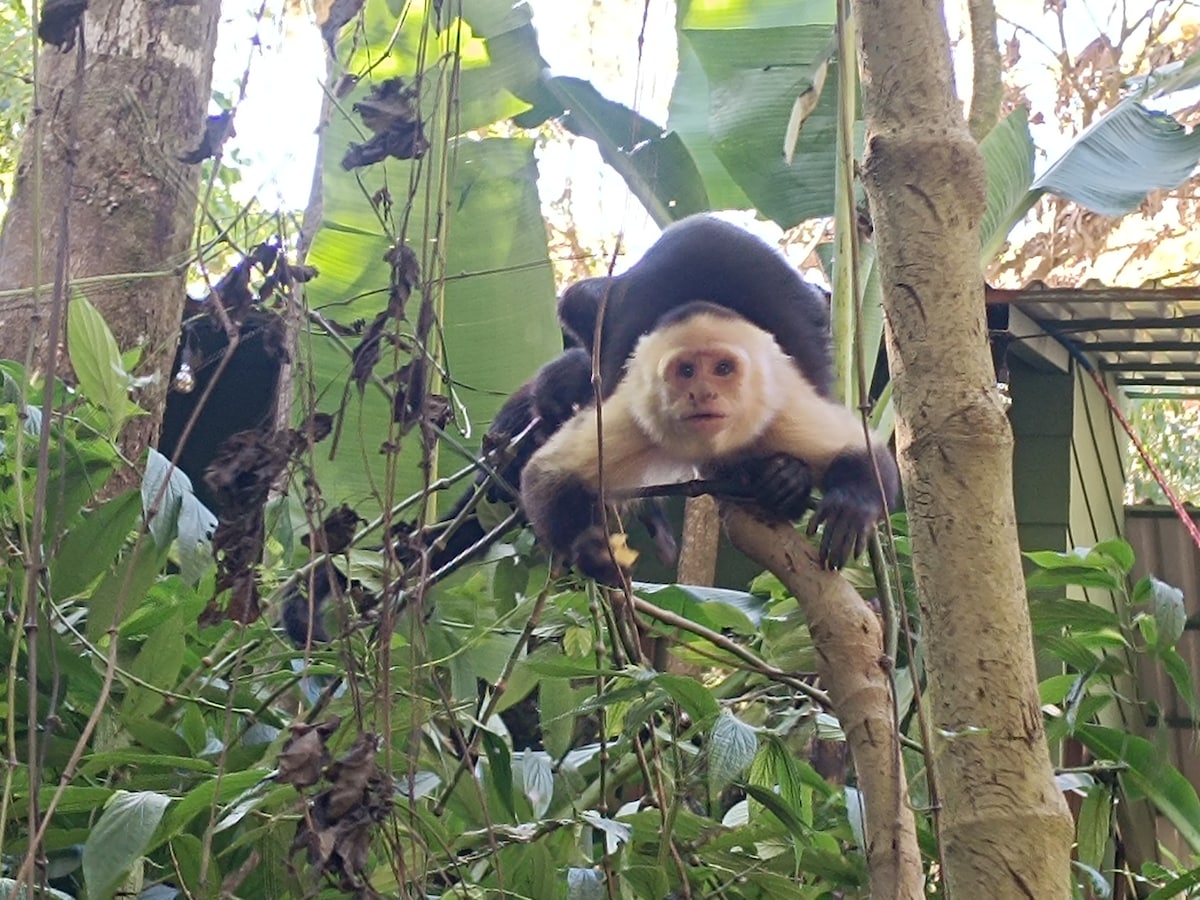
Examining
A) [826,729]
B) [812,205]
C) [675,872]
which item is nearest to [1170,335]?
[812,205]

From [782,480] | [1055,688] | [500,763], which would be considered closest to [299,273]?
[500,763]

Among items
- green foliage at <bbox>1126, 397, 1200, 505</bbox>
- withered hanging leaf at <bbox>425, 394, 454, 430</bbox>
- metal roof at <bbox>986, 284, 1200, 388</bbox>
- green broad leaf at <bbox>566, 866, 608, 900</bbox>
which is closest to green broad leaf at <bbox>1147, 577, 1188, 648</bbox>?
green broad leaf at <bbox>566, 866, 608, 900</bbox>

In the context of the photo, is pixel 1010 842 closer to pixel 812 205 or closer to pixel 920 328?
pixel 920 328

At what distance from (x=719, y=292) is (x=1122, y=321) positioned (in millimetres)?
1670

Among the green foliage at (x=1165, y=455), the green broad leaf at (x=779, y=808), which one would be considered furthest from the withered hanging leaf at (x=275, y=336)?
the green foliage at (x=1165, y=455)

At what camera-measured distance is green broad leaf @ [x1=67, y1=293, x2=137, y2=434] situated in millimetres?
1445

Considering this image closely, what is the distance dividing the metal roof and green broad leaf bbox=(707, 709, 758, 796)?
2392 millimetres

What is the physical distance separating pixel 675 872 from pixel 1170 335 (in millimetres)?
3130

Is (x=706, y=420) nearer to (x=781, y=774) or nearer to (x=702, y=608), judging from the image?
(x=702, y=608)

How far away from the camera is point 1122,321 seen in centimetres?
382

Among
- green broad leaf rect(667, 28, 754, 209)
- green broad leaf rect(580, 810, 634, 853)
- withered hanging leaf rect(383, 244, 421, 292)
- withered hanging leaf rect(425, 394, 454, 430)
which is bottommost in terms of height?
green broad leaf rect(580, 810, 634, 853)

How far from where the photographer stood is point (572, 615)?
188cm

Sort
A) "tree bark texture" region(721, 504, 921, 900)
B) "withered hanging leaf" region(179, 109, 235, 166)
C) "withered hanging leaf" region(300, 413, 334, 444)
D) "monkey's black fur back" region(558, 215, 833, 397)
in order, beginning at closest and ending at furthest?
1. "tree bark texture" region(721, 504, 921, 900)
2. "withered hanging leaf" region(300, 413, 334, 444)
3. "withered hanging leaf" region(179, 109, 235, 166)
4. "monkey's black fur back" region(558, 215, 833, 397)

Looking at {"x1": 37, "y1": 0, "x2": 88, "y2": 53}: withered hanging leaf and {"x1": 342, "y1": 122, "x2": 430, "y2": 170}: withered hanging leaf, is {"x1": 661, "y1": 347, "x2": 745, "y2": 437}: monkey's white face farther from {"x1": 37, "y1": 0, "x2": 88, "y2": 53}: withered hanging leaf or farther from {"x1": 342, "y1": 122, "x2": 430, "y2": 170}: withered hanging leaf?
{"x1": 37, "y1": 0, "x2": 88, "y2": 53}: withered hanging leaf
